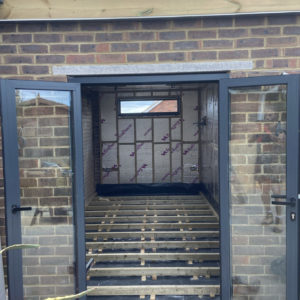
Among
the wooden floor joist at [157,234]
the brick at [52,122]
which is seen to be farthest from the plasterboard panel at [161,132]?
the brick at [52,122]

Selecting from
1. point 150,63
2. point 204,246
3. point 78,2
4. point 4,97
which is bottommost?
point 204,246

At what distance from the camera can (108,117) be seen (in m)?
7.62

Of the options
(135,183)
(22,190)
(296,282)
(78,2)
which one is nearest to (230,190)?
(296,282)

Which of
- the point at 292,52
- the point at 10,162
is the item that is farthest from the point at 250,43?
the point at 10,162

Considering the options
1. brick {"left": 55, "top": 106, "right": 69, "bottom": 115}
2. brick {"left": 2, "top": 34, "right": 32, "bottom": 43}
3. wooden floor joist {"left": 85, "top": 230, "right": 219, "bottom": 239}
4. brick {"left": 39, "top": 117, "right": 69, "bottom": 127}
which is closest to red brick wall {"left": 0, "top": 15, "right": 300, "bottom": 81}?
brick {"left": 2, "top": 34, "right": 32, "bottom": 43}

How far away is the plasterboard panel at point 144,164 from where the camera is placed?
763cm

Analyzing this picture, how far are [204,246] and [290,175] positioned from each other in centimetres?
191

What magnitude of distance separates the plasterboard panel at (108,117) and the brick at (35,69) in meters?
4.66

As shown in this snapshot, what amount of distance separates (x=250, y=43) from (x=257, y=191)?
1.40 meters

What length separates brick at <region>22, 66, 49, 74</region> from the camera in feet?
9.62

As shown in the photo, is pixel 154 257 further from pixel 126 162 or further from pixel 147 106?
pixel 147 106

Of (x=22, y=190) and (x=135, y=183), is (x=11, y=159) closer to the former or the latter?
(x=22, y=190)

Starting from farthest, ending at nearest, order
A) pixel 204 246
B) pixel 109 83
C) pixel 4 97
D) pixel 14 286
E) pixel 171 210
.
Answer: pixel 171 210
pixel 204 246
pixel 109 83
pixel 14 286
pixel 4 97

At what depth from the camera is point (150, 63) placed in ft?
9.55
